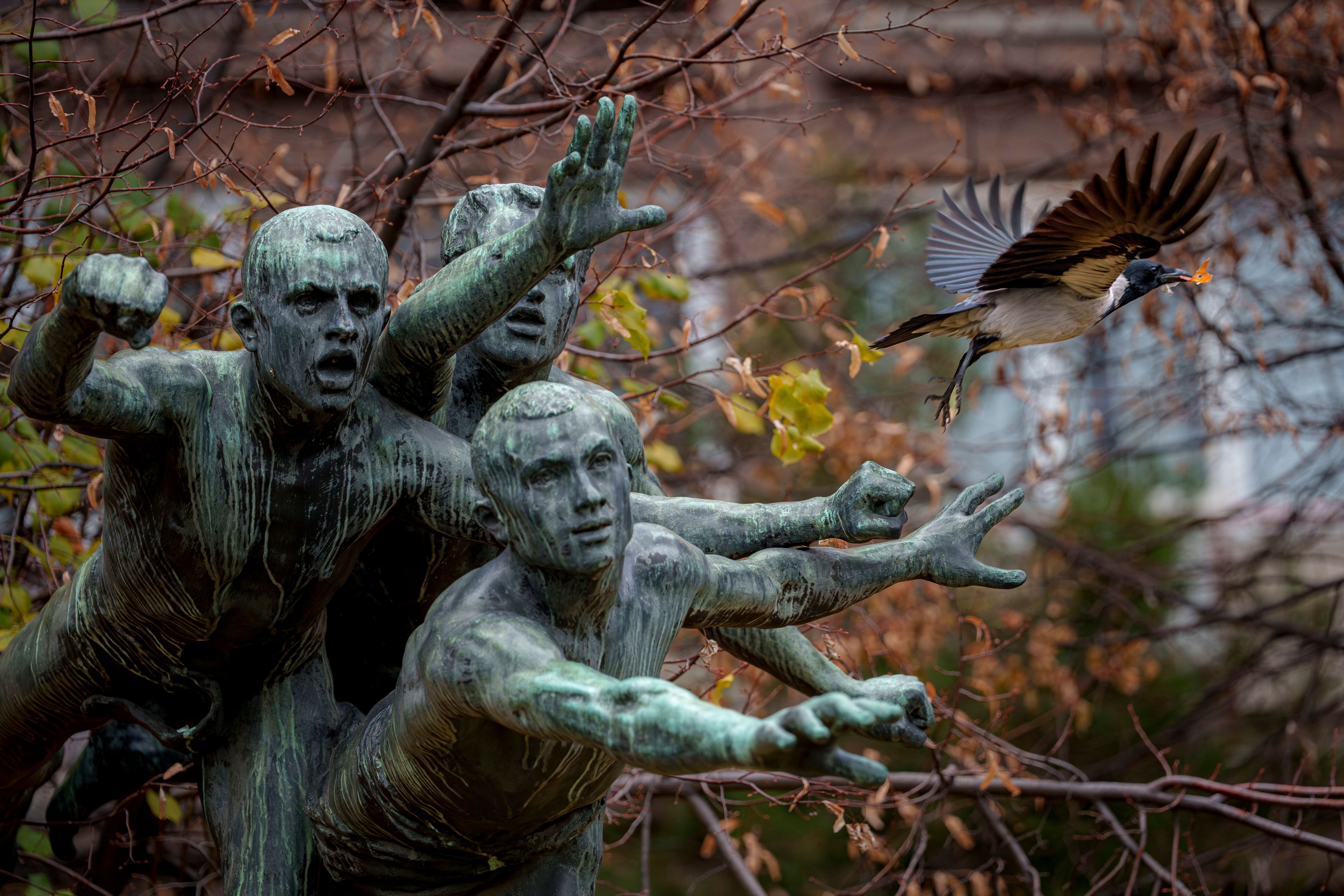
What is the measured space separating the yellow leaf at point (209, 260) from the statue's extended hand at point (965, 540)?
1.86m

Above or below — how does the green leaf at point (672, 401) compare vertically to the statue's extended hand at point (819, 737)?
above

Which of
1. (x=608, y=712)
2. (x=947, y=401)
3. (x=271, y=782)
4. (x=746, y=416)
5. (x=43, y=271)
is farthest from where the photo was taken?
(x=746, y=416)

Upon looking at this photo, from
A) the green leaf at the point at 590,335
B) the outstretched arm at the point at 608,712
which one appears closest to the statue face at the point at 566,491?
the outstretched arm at the point at 608,712

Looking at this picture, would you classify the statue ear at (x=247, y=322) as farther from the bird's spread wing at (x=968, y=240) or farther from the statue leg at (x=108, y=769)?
the bird's spread wing at (x=968, y=240)

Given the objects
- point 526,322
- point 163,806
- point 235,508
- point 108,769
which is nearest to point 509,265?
point 526,322

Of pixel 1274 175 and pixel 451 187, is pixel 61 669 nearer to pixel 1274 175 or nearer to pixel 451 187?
pixel 451 187

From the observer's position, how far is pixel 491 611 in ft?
5.59

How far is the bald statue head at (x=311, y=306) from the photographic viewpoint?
1.78 m

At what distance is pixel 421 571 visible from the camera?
218 cm

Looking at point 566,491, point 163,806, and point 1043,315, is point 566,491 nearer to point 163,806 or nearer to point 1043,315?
point 1043,315

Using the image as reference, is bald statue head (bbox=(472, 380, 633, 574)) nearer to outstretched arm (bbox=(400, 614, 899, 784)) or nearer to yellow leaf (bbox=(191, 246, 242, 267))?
outstretched arm (bbox=(400, 614, 899, 784))

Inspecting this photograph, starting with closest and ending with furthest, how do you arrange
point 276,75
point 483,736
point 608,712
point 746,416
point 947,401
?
point 608,712 < point 483,736 < point 276,75 < point 947,401 < point 746,416

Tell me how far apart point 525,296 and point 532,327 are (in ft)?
0.25

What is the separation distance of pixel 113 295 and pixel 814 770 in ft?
3.02
